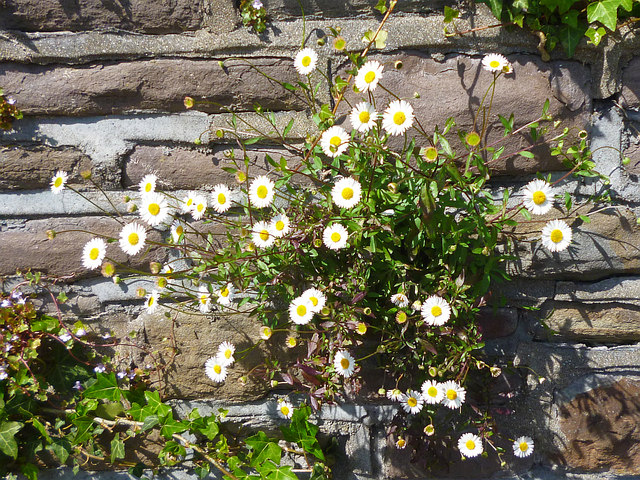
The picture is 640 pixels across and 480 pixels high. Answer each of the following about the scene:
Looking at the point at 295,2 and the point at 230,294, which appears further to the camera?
the point at 230,294

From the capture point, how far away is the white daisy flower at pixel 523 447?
143cm

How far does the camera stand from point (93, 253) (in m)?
1.43

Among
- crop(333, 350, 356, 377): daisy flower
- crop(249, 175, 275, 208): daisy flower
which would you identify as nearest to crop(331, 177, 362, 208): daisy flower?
crop(249, 175, 275, 208): daisy flower

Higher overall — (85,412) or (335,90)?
(335,90)

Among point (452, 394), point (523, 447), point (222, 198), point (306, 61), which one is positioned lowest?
point (523, 447)

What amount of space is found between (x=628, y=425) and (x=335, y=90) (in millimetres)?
1278

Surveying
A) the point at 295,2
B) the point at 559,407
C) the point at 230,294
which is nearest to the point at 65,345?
the point at 230,294

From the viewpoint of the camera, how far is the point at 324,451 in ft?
5.15

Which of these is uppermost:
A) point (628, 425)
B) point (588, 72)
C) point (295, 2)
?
point (295, 2)

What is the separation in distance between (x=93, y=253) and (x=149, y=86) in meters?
0.51

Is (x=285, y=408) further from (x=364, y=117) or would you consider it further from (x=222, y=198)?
(x=364, y=117)

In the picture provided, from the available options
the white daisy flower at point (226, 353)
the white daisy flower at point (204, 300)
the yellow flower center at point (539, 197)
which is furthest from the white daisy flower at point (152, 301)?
the yellow flower center at point (539, 197)

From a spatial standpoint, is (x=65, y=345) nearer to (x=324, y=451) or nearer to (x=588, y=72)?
(x=324, y=451)

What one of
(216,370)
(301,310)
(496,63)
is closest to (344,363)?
(301,310)
